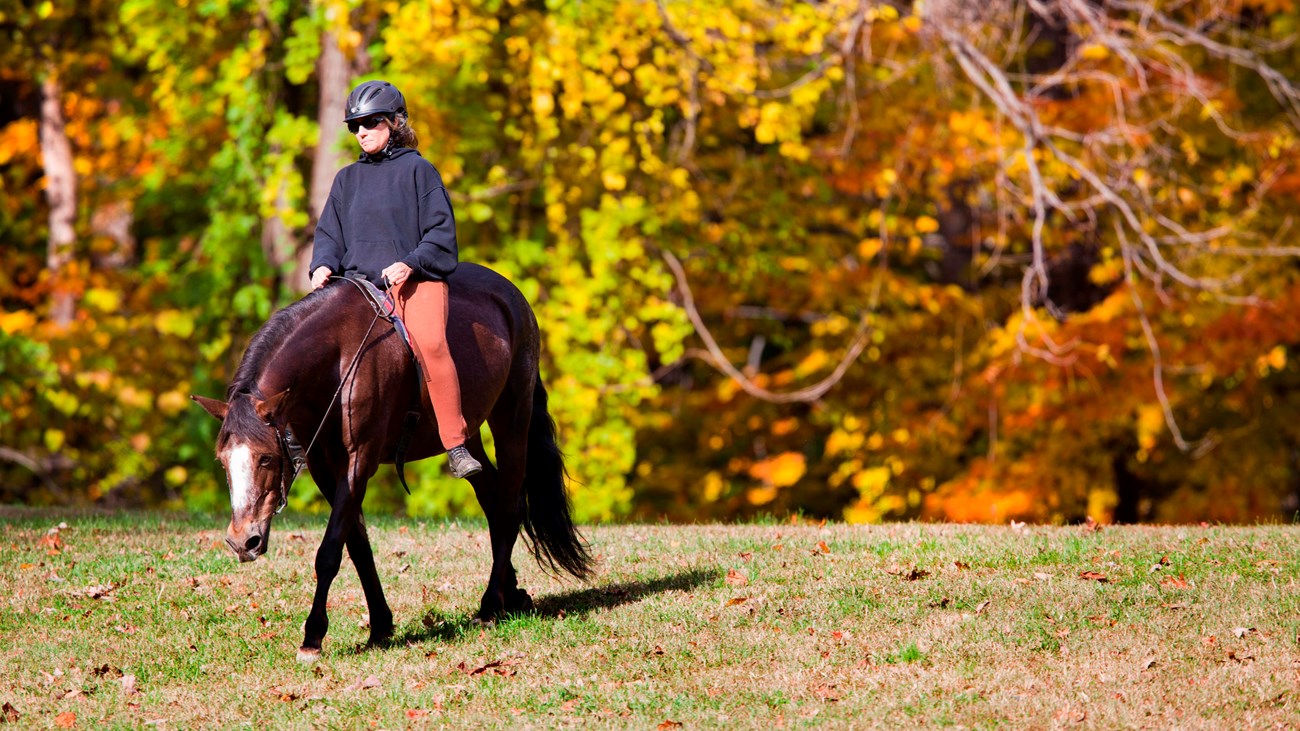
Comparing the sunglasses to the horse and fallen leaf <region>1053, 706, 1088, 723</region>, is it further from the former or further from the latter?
fallen leaf <region>1053, 706, 1088, 723</region>

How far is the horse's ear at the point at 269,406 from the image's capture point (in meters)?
6.59

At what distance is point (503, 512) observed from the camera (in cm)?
833

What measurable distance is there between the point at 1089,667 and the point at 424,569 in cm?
428

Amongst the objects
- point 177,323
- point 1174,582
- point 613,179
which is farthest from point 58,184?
point 1174,582

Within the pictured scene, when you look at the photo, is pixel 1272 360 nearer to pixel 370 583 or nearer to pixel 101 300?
pixel 370 583

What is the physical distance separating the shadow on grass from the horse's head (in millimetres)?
1308

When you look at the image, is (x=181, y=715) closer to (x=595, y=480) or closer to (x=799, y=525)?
(x=799, y=525)

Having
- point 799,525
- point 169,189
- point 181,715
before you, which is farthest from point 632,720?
point 169,189

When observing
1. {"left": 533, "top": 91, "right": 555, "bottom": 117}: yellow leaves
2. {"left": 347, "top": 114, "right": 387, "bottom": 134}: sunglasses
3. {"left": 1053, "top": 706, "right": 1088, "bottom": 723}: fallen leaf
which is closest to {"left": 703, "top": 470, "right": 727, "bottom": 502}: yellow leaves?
{"left": 533, "top": 91, "right": 555, "bottom": 117}: yellow leaves

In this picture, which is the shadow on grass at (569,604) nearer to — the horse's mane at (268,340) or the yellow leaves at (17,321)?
the horse's mane at (268,340)

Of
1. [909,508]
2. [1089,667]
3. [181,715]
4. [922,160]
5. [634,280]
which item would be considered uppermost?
[922,160]

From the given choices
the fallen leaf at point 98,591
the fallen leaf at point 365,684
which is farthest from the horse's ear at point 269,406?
the fallen leaf at point 98,591

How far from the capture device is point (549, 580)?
9.30 meters

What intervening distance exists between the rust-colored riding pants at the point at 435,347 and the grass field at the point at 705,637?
1.14m
